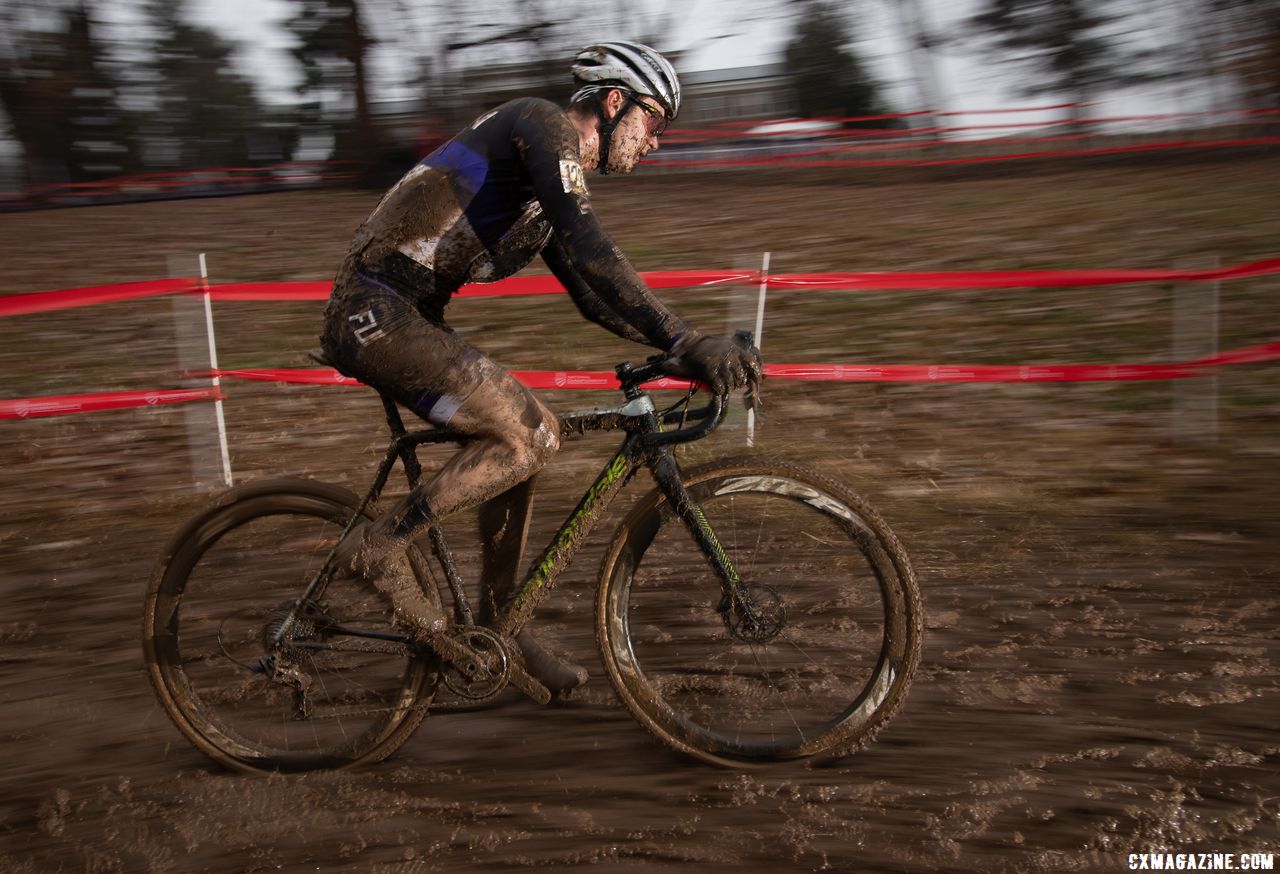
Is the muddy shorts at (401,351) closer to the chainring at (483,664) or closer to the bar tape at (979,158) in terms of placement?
the chainring at (483,664)

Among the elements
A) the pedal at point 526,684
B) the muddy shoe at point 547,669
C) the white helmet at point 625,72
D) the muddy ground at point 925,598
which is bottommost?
the muddy ground at point 925,598

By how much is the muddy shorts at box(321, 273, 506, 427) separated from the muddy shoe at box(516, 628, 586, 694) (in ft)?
3.15

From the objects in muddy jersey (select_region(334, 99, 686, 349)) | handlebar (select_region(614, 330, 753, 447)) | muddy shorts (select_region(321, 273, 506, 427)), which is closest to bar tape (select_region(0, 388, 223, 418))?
muddy shorts (select_region(321, 273, 506, 427))

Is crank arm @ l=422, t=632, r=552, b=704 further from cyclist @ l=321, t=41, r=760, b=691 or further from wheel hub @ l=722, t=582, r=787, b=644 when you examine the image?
wheel hub @ l=722, t=582, r=787, b=644

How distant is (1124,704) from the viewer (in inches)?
143

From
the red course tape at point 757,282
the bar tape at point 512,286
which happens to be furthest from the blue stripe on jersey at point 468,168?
the bar tape at point 512,286

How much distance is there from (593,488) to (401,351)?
2.35 feet

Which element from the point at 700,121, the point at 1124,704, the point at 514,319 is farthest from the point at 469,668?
the point at 700,121

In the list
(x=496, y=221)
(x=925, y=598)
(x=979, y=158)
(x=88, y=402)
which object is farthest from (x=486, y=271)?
(x=979, y=158)

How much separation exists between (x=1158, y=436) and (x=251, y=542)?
5909 mm

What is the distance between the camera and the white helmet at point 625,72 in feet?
9.83

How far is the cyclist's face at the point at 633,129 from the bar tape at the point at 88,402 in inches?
163

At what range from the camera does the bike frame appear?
316 cm

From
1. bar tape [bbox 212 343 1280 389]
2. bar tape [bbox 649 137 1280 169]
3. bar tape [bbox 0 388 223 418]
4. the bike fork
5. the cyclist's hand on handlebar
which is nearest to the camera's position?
the cyclist's hand on handlebar
